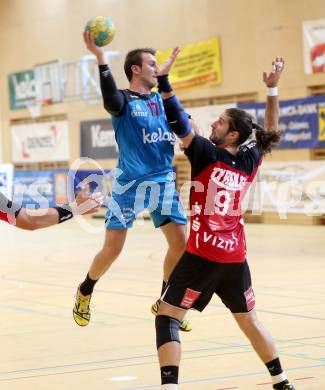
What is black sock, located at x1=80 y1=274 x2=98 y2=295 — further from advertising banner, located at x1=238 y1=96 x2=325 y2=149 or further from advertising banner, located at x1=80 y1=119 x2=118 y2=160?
advertising banner, located at x1=80 y1=119 x2=118 y2=160

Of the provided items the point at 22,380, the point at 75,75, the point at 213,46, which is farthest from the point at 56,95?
the point at 22,380

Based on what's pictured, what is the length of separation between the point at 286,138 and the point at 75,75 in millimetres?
8237

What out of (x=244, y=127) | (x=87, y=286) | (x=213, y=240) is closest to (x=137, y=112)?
(x=87, y=286)

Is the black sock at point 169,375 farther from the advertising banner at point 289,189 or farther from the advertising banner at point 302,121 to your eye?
the advertising banner at point 302,121

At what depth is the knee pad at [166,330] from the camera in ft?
16.9

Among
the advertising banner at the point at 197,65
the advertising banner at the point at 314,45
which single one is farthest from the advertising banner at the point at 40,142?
the advertising banner at the point at 314,45

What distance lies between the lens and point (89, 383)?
6.07m

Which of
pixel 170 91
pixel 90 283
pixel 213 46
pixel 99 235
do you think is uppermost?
pixel 213 46

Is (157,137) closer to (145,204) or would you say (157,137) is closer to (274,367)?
(145,204)

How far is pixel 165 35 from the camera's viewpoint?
2397 cm

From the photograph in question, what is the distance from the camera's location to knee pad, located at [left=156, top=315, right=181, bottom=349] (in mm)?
5152

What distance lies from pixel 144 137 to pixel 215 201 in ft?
6.61

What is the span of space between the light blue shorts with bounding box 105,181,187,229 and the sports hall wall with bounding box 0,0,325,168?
1373 cm

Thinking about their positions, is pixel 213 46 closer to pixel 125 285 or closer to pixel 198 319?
pixel 125 285
